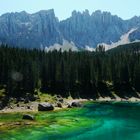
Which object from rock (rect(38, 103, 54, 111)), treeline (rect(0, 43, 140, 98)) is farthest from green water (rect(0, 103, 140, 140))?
treeline (rect(0, 43, 140, 98))

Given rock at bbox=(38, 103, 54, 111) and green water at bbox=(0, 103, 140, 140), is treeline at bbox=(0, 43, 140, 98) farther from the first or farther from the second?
green water at bbox=(0, 103, 140, 140)

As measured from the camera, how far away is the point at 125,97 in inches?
5930

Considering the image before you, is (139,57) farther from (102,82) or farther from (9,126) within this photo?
(9,126)

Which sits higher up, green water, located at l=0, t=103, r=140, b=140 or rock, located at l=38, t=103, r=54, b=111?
rock, located at l=38, t=103, r=54, b=111

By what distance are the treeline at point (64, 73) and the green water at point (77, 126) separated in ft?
95.4

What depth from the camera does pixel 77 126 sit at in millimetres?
79938

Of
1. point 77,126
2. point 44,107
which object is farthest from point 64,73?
point 77,126

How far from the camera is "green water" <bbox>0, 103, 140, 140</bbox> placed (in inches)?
2709

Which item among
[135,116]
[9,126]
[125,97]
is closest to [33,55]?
[125,97]

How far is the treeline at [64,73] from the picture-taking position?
129375 mm

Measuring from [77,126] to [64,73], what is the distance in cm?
6731

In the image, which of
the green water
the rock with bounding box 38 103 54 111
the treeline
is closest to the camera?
the green water

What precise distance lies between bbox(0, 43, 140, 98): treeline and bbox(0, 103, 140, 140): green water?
29084 mm

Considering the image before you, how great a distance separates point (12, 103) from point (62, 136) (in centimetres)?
4891
